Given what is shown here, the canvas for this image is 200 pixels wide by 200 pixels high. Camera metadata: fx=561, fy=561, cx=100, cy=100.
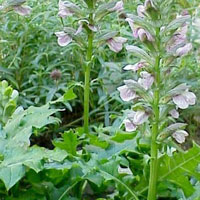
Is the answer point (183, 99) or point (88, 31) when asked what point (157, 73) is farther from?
point (88, 31)

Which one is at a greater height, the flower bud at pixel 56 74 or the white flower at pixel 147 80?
the white flower at pixel 147 80

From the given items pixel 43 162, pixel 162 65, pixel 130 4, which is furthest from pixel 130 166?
pixel 130 4

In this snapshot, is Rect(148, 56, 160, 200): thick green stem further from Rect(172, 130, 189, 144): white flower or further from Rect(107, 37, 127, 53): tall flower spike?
Rect(107, 37, 127, 53): tall flower spike

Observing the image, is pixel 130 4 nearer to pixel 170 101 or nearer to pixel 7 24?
pixel 7 24

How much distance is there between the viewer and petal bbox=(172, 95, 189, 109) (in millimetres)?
1393

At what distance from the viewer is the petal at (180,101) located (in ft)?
4.57

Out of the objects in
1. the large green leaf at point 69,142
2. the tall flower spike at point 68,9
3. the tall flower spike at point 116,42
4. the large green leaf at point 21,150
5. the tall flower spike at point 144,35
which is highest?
the tall flower spike at point 144,35

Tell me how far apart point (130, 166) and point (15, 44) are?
1.39 metres

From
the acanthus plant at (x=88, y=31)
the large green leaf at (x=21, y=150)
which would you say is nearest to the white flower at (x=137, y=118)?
the large green leaf at (x=21, y=150)

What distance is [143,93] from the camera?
1.43 meters


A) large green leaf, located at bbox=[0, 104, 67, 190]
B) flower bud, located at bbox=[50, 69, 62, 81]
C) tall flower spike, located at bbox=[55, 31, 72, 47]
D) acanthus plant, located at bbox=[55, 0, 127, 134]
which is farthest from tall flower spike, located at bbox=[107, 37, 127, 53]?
flower bud, located at bbox=[50, 69, 62, 81]

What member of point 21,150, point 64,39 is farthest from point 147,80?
point 64,39

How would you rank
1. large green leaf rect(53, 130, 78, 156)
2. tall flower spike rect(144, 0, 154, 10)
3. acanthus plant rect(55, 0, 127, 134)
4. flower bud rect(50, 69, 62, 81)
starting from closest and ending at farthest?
tall flower spike rect(144, 0, 154, 10) < large green leaf rect(53, 130, 78, 156) < acanthus plant rect(55, 0, 127, 134) < flower bud rect(50, 69, 62, 81)

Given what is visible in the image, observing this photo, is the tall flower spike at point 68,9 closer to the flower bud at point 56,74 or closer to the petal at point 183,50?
the petal at point 183,50
